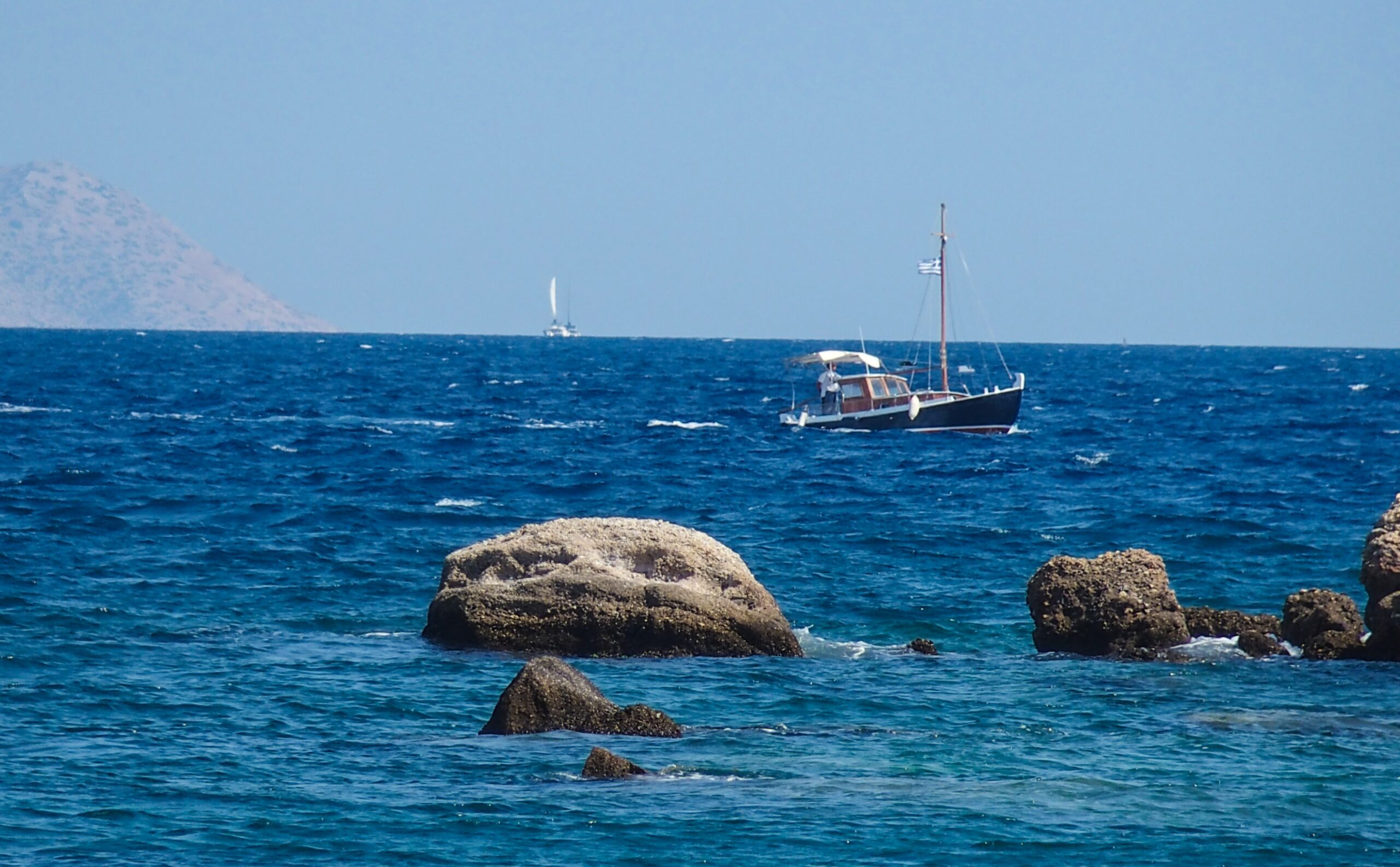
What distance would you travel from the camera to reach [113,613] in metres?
19.7

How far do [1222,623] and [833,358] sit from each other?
46.5 metres

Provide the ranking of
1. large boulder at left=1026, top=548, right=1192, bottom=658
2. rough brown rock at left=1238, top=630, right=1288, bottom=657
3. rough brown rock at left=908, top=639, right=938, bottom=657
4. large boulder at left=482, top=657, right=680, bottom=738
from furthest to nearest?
rough brown rock at left=908, top=639, right=938, bottom=657, large boulder at left=1026, top=548, right=1192, bottom=658, rough brown rock at left=1238, top=630, right=1288, bottom=657, large boulder at left=482, top=657, right=680, bottom=738

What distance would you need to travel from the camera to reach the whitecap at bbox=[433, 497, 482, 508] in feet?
103

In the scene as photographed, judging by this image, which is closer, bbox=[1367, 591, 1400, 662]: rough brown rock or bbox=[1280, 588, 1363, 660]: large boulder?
bbox=[1367, 591, 1400, 662]: rough brown rock

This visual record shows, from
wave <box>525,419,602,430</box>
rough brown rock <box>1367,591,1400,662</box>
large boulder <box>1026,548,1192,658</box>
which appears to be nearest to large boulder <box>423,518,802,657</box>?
large boulder <box>1026,548,1192,658</box>

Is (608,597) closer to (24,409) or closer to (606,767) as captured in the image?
(606,767)

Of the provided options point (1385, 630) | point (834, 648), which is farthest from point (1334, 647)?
point (834, 648)

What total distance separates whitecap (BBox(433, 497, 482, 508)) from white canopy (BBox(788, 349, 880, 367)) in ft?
105

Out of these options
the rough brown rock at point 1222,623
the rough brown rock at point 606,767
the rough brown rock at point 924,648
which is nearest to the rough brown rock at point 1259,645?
the rough brown rock at point 1222,623

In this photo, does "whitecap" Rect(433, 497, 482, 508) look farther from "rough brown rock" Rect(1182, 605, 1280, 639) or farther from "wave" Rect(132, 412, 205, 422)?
"wave" Rect(132, 412, 205, 422)

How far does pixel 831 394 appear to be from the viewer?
62.0 m

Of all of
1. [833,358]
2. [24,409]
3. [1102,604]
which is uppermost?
[833,358]

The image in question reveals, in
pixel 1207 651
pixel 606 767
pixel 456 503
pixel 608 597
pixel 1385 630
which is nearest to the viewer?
pixel 606 767

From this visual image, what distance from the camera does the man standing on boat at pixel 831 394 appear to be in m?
61.9
